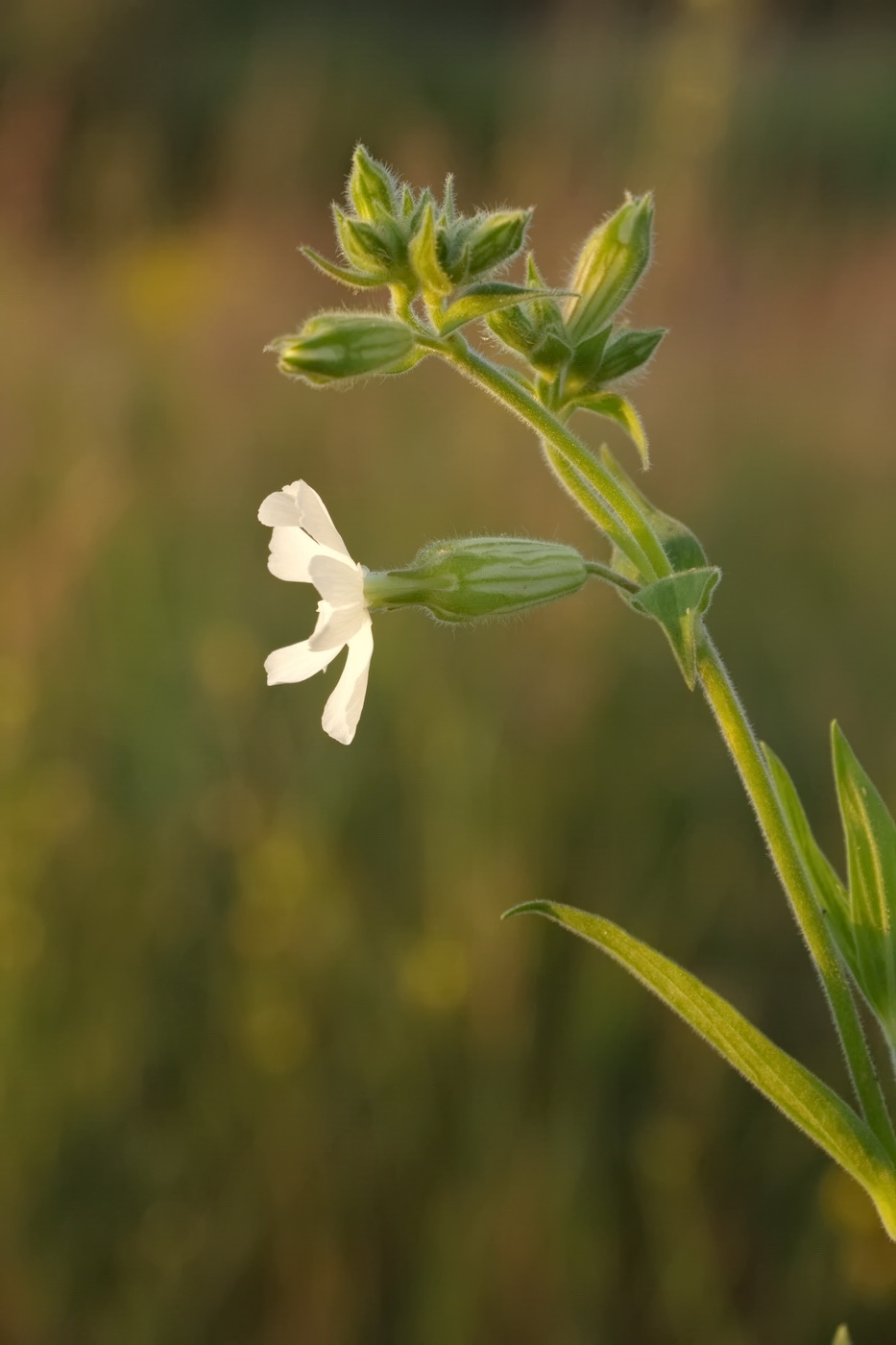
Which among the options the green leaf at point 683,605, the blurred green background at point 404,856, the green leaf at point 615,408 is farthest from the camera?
the blurred green background at point 404,856

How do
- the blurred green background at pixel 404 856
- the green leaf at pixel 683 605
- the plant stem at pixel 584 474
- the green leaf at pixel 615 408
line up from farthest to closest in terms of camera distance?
the blurred green background at pixel 404 856 → the green leaf at pixel 615 408 → the plant stem at pixel 584 474 → the green leaf at pixel 683 605

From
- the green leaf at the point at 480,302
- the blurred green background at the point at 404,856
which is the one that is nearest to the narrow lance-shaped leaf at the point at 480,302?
the green leaf at the point at 480,302

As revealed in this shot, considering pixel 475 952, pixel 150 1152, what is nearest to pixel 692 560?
pixel 475 952

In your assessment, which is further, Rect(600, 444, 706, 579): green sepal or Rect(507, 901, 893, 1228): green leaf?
Rect(600, 444, 706, 579): green sepal

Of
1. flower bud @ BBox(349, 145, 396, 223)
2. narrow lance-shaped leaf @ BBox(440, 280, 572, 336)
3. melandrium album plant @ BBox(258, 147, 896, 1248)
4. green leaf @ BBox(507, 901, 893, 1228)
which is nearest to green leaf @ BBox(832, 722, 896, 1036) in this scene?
melandrium album plant @ BBox(258, 147, 896, 1248)

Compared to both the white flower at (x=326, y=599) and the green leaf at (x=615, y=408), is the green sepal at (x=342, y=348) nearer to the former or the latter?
the white flower at (x=326, y=599)

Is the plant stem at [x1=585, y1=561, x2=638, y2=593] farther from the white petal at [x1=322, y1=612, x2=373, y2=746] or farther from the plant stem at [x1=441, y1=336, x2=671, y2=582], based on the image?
the white petal at [x1=322, y1=612, x2=373, y2=746]
